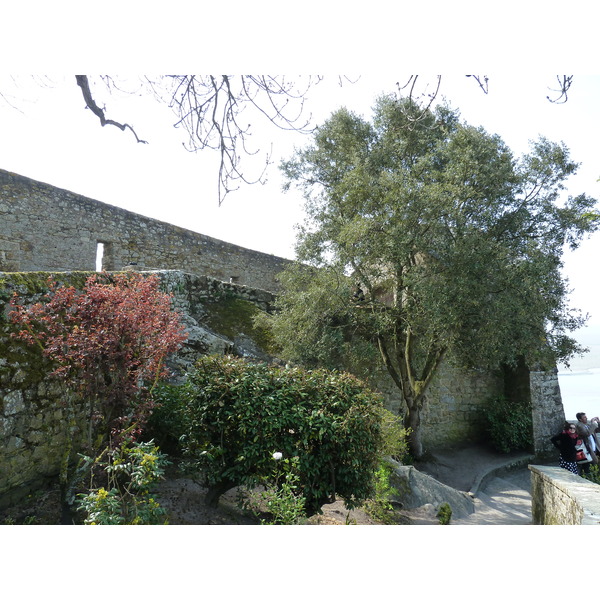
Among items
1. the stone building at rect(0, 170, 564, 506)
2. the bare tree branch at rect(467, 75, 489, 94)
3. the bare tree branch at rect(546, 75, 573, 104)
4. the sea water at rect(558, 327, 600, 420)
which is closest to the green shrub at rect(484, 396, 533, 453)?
the stone building at rect(0, 170, 564, 506)

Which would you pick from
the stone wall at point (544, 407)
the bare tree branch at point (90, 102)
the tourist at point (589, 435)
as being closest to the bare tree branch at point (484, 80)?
the bare tree branch at point (90, 102)

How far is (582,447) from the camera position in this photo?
5.63 m

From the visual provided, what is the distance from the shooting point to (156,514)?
9.12 feet

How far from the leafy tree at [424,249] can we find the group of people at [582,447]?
1.07m

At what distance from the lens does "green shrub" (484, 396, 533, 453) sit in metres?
8.58

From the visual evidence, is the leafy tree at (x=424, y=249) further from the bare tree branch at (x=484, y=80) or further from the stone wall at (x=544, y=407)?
the stone wall at (x=544, y=407)

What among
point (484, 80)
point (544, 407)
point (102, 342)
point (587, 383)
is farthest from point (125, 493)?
point (544, 407)

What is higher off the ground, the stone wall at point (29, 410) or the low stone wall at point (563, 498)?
the stone wall at point (29, 410)

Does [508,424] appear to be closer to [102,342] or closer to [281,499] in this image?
[281,499]

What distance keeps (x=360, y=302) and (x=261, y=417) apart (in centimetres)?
→ 311

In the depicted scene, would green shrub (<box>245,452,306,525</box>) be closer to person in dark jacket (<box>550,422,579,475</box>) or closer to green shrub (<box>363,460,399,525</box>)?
green shrub (<box>363,460,399,525</box>)

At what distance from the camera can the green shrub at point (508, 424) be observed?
8578mm
